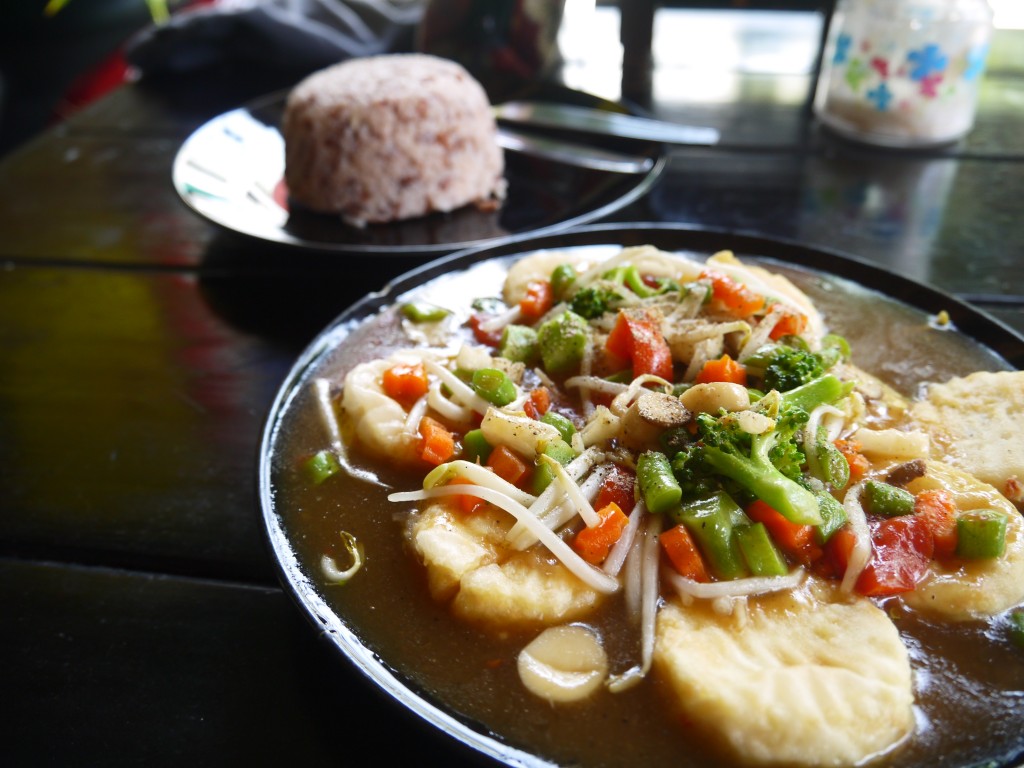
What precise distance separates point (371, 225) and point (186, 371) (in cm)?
96

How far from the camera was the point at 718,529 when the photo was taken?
135cm

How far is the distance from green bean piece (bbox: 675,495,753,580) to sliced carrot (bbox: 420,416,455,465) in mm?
474

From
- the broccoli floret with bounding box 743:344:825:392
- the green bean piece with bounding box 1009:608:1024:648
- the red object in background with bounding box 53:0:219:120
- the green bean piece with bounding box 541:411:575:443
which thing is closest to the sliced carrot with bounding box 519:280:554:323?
the green bean piece with bounding box 541:411:575:443

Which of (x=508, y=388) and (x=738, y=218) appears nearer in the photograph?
(x=508, y=388)

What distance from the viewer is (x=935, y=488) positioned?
4.83ft

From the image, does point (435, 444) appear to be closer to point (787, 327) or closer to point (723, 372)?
point (723, 372)

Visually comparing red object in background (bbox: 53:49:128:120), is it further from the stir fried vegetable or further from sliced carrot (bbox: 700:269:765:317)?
sliced carrot (bbox: 700:269:765:317)

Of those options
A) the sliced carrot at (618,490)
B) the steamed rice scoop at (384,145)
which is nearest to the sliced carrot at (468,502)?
the sliced carrot at (618,490)

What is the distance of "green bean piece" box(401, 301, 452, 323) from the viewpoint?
208 centimetres

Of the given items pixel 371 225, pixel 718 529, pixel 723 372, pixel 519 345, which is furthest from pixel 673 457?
pixel 371 225

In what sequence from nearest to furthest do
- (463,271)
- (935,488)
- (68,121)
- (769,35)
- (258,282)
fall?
(935,488) < (463,271) < (258,282) < (68,121) < (769,35)

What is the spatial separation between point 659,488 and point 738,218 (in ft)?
6.84

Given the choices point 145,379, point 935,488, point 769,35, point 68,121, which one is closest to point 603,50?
point 769,35

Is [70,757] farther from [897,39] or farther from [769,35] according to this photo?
[769,35]
